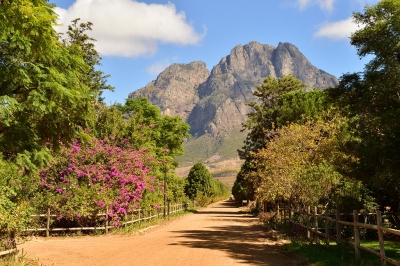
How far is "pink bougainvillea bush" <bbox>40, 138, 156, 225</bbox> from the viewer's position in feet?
64.5

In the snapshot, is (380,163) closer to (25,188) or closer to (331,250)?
(331,250)

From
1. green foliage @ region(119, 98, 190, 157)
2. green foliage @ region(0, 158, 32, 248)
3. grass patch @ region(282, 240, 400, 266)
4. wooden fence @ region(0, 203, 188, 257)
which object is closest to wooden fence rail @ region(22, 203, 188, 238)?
wooden fence @ region(0, 203, 188, 257)

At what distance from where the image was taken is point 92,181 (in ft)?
69.8

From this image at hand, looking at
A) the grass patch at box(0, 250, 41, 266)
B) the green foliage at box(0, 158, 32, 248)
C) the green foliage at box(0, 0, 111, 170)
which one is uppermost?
the green foliage at box(0, 0, 111, 170)

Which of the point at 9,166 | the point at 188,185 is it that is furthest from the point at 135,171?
the point at 188,185

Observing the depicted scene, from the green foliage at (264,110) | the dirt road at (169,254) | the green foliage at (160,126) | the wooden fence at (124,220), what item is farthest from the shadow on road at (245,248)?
the green foliage at (160,126)

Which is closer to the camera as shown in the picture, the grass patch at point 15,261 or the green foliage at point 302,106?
the grass patch at point 15,261

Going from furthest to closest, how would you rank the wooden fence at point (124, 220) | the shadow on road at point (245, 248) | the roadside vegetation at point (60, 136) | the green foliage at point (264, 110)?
the green foliage at point (264, 110) → the wooden fence at point (124, 220) → the shadow on road at point (245, 248) → the roadside vegetation at point (60, 136)

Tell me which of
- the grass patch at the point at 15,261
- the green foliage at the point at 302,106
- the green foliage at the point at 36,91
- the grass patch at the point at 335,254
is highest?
the green foliage at the point at 302,106

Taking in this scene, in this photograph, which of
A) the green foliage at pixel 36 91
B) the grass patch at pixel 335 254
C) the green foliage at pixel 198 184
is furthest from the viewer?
the green foliage at pixel 198 184

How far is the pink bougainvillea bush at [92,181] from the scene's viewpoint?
64.5 ft

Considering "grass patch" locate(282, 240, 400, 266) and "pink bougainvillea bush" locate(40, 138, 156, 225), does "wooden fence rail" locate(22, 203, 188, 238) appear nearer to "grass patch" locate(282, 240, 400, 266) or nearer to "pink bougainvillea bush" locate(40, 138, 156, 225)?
"pink bougainvillea bush" locate(40, 138, 156, 225)

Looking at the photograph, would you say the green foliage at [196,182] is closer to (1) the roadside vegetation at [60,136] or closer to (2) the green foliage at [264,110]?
(1) the roadside vegetation at [60,136]

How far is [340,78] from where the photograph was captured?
14258mm
